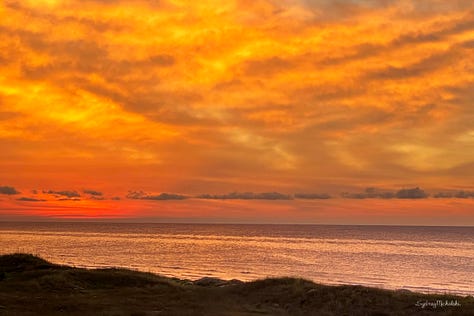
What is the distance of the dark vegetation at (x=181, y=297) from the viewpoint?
113 feet

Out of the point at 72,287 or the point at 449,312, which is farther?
the point at 72,287

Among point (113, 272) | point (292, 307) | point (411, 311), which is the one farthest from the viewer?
point (113, 272)

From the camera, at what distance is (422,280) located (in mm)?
83188

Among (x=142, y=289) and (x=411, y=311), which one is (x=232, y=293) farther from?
(x=411, y=311)

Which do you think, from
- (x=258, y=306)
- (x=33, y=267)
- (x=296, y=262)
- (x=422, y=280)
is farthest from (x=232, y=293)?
(x=296, y=262)

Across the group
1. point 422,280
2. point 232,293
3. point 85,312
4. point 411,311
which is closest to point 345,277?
point 422,280

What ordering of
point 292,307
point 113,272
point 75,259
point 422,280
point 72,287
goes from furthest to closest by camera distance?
point 75,259
point 422,280
point 113,272
point 72,287
point 292,307

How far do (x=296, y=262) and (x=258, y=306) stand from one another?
77.1 m

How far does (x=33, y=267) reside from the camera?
174 feet

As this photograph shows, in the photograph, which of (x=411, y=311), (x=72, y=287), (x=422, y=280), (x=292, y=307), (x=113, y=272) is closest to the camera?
(x=411, y=311)

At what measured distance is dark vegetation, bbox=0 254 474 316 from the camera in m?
34.6

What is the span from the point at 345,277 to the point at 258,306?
160ft

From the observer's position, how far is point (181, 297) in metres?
40.7

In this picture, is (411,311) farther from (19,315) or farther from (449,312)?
(19,315)
